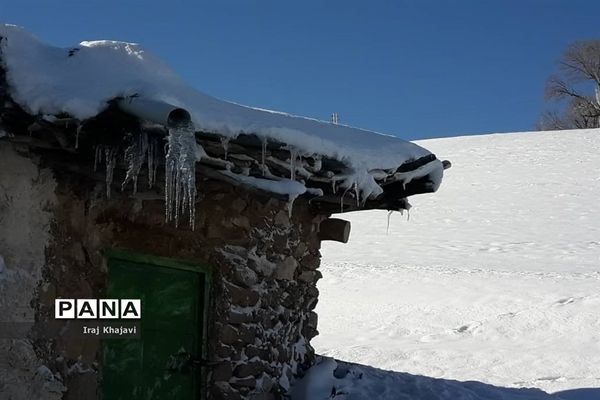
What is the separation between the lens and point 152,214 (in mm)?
5090

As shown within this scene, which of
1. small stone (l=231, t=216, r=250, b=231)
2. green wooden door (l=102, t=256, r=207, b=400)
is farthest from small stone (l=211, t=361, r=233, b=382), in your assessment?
small stone (l=231, t=216, r=250, b=231)

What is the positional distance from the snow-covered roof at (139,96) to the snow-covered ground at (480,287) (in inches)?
87.8

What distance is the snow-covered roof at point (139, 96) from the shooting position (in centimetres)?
395

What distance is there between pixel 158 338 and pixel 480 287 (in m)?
10.4

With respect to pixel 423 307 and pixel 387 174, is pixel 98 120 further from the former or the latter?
pixel 423 307

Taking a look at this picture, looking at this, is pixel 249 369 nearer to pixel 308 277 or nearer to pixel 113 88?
pixel 308 277

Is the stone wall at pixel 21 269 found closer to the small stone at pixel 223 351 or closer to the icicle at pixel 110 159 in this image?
the icicle at pixel 110 159

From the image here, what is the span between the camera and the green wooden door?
16.1ft

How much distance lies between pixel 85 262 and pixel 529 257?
14.7m

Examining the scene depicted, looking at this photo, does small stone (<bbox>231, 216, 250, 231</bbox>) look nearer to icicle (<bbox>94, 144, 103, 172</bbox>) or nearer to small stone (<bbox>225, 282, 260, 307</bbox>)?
small stone (<bbox>225, 282, 260, 307</bbox>)

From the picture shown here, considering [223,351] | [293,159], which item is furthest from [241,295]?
[293,159]

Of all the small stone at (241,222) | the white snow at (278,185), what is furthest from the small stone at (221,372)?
the white snow at (278,185)

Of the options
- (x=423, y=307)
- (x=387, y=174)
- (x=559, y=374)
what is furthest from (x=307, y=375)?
(x=423, y=307)

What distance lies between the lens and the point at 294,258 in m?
6.12
